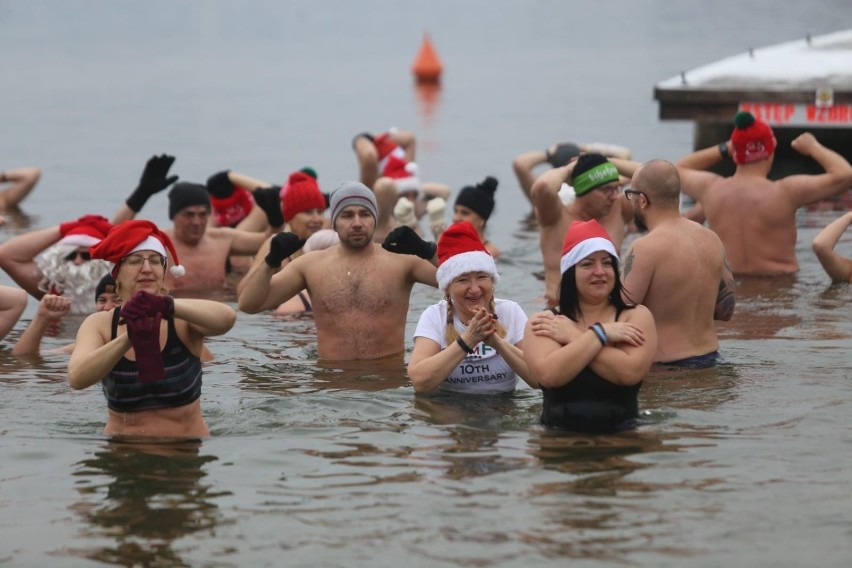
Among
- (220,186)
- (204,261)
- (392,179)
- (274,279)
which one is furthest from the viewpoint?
(392,179)

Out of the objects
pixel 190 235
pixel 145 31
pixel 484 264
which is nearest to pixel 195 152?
pixel 190 235

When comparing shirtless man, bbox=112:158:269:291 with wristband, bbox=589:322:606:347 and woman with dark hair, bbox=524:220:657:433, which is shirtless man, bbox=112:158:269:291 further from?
wristband, bbox=589:322:606:347

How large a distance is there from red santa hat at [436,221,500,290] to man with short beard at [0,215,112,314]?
4665 mm

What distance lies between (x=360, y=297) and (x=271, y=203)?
357cm

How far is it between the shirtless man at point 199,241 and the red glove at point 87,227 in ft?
4.56

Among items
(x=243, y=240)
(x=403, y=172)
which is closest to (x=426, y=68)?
(x=403, y=172)

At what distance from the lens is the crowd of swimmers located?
26.1 feet

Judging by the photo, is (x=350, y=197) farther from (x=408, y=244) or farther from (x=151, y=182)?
(x=151, y=182)

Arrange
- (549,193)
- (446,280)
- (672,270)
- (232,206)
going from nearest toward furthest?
(446,280), (672,270), (549,193), (232,206)

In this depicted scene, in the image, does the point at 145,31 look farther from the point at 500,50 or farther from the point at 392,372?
the point at 392,372

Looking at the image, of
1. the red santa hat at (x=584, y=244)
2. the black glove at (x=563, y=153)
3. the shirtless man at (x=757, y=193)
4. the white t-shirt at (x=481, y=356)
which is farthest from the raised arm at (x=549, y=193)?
the red santa hat at (x=584, y=244)

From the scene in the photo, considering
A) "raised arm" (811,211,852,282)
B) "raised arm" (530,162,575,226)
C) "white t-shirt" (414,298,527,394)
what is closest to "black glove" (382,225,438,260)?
"white t-shirt" (414,298,527,394)

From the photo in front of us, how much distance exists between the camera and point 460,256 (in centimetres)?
872

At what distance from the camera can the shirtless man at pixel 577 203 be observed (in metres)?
11.7
